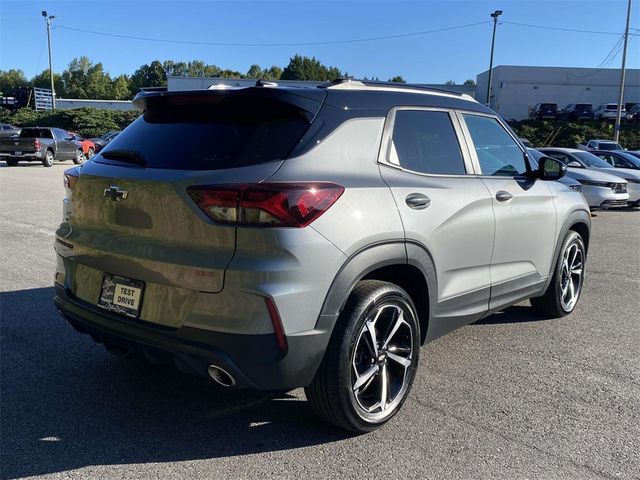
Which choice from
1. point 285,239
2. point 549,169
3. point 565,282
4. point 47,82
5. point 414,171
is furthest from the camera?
point 47,82

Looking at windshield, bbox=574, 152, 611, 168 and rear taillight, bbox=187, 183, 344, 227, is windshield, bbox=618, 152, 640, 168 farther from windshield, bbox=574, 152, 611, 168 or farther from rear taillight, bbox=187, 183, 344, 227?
rear taillight, bbox=187, 183, 344, 227

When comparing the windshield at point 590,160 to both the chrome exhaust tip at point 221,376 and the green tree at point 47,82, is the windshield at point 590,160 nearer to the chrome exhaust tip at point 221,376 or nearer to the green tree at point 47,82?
the chrome exhaust tip at point 221,376

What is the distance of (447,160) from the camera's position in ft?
12.2

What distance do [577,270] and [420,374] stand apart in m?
2.53

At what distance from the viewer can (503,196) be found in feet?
13.3

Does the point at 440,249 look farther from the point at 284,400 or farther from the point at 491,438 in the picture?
the point at 284,400

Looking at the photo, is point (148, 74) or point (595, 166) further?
point (148, 74)

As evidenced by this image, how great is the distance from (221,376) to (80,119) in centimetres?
5609

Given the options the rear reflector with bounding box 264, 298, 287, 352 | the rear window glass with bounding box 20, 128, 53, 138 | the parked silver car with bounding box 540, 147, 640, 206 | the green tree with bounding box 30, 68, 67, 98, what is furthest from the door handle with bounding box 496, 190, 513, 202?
the green tree with bounding box 30, 68, 67, 98

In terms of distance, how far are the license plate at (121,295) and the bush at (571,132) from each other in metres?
42.1

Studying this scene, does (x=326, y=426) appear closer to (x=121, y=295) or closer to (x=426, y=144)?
(x=121, y=295)

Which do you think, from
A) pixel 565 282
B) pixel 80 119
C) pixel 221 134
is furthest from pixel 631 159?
pixel 80 119

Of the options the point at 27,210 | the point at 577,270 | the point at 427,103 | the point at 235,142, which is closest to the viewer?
the point at 235,142

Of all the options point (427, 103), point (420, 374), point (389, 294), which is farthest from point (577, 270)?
point (389, 294)
